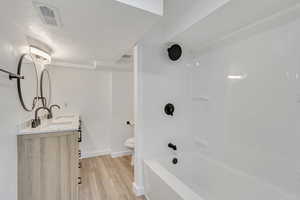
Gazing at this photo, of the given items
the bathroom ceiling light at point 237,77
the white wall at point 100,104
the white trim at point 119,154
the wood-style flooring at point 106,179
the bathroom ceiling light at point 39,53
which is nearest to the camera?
the bathroom ceiling light at point 237,77

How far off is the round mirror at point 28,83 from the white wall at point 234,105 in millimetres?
1335

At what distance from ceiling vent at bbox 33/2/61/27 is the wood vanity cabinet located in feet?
3.85

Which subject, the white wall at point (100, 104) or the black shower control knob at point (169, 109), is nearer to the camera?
the black shower control knob at point (169, 109)

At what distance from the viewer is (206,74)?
2145mm

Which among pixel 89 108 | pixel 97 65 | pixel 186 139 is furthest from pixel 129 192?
pixel 97 65

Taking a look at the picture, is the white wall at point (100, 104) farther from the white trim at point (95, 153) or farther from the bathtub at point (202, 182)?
the bathtub at point (202, 182)

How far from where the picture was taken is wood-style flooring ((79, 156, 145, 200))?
6.54 feet

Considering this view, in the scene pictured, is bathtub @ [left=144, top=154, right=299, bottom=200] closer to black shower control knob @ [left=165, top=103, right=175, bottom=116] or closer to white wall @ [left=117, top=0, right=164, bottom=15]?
black shower control knob @ [left=165, top=103, right=175, bottom=116]

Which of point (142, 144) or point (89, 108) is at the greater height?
point (89, 108)

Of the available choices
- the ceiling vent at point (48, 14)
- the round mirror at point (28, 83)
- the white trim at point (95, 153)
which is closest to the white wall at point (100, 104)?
the white trim at point (95, 153)

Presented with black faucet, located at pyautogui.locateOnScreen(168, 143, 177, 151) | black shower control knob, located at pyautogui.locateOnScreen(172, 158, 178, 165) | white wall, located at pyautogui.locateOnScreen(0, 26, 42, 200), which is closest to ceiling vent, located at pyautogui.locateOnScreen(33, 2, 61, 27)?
white wall, located at pyautogui.locateOnScreen(0, 26, 42, 200)

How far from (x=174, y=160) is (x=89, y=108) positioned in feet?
7.62

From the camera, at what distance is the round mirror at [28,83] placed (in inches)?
59.9

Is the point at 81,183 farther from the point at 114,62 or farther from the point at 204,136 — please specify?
the point at 114,62
